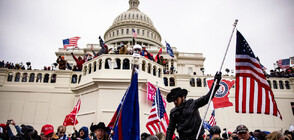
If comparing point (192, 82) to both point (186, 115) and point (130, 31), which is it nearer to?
point (186, 115)

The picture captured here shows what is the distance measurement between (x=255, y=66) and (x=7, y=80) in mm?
16250

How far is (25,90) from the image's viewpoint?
14.3 meters

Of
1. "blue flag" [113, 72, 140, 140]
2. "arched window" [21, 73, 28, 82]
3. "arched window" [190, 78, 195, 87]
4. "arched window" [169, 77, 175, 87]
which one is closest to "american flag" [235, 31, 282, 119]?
"blue flag" [113, 72, 140, 140]

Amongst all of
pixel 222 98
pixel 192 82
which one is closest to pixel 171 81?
pixel 192 82

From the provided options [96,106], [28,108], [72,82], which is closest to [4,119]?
[28,108]

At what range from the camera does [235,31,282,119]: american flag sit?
3984mm

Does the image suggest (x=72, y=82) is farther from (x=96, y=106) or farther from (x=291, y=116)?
(x=291, y=116)

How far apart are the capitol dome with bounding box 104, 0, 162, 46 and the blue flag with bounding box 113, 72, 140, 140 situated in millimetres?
57801

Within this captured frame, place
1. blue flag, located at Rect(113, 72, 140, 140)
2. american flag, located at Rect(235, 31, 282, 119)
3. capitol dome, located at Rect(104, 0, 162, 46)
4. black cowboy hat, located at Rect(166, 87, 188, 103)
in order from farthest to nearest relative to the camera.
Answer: capitol dome, located at Rect(104, 0, 162, 46)
american flag, located at Rect(235, 31, 282, 119)
black cowboy hat, located at Rect(166, 87, 188, 103)
blue flag, located at Rect(113, 72, 140, 140)

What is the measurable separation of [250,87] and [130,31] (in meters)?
61.4

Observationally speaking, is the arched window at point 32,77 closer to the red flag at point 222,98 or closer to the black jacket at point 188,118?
the red flag at point 222,98

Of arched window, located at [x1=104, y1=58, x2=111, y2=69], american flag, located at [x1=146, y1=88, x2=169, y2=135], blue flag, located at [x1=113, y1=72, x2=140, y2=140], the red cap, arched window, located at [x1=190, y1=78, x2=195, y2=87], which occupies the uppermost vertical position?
arched window, located at [x1=104, y1=58, x2=111, y2=69]

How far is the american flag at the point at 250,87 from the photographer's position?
398 cm

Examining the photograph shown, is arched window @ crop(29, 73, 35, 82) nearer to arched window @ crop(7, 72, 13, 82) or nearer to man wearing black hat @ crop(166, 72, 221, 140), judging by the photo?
arched window @ crop(7, 72, 13, 82)
